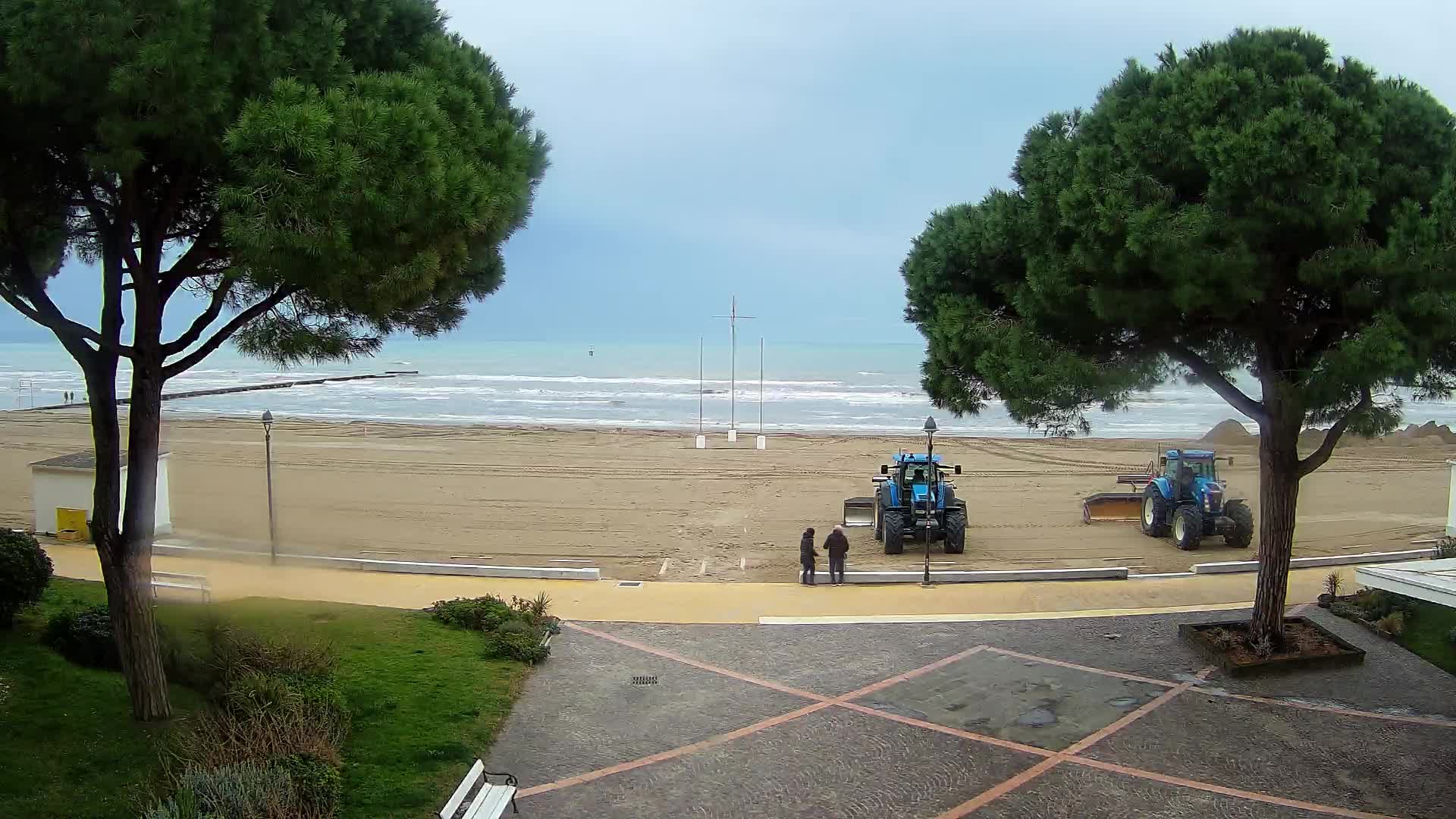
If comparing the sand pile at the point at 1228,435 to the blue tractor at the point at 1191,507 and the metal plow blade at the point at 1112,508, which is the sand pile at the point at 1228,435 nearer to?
the metal plow blade at the point at 1112,508

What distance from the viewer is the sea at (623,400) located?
47062mm

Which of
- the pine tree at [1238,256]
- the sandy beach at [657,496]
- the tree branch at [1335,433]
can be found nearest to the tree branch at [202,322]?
the pine tree at [1238,256]

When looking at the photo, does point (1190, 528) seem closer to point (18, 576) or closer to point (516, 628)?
point (516, 628)

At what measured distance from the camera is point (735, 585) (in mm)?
15000

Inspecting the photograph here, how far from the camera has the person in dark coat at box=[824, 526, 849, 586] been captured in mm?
14898

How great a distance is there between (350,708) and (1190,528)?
16008 millimetres

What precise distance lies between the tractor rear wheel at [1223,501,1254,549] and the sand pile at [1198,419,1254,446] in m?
24.1

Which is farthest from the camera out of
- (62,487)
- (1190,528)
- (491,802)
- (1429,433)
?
(1429,433)

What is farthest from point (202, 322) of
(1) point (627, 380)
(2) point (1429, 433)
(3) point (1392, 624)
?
(1) point (627, 380)

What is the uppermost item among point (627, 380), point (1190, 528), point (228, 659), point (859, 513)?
point (627, 380)

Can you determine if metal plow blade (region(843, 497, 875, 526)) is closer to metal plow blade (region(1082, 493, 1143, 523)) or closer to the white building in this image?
metal plow blade (region(1082, 493, 1143, 523))

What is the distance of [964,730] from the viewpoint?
8.57m

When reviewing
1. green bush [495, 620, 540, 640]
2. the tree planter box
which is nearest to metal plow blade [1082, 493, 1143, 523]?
the tree planter box

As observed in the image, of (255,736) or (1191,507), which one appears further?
(1191,507)
